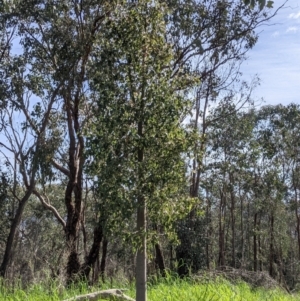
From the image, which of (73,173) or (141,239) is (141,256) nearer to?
(141,239)

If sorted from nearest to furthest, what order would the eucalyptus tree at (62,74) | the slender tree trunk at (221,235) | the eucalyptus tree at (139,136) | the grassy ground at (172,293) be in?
the eucalyptus tree at (139,136), the grassy ground at (172,293), the eucalyptus tree at (62,74), the slender tree trunk at (221,235)

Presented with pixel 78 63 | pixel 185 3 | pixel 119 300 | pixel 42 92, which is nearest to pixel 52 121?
pixel 42 92

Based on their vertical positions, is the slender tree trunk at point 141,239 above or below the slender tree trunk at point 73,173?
below

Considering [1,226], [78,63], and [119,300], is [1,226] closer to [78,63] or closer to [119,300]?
[78,63]

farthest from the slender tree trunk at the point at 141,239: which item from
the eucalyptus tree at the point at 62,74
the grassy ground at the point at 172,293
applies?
the eucalyptus tree at the point at 62,74

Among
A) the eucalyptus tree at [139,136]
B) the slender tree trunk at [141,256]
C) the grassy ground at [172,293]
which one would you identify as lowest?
the grassy ground at [172,293]

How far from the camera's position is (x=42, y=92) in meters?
15.2

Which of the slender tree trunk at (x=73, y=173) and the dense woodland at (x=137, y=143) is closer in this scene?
the dense woodland at (x=137, y=143)

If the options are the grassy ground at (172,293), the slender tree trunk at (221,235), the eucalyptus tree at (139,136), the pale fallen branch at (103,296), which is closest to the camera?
the eucalyptus tree at (139,136)

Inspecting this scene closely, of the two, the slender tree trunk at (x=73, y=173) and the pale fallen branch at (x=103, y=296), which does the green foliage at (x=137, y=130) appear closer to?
the pale fallen branch at (x=103, y=296)

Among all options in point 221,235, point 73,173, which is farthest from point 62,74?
point 221,235

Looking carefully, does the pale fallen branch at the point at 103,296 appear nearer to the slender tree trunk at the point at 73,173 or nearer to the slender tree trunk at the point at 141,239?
the slender tree trunk at the point at 141,239

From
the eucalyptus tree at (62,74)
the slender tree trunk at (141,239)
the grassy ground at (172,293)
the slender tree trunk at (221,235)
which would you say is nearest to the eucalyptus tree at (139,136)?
the slender tree trunk at (141,239)

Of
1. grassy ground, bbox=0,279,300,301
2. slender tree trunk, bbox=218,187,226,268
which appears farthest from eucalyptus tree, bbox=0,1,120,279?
slender tree trunk, bbox=218,187,226,268
